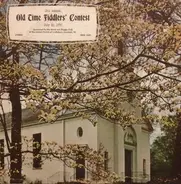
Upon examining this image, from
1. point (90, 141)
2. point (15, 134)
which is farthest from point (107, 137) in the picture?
point (15, 134)

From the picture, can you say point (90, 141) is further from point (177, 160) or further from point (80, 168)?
point (177, 160)

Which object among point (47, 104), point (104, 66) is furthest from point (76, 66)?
point (47, 104)

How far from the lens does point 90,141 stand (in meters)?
6.30

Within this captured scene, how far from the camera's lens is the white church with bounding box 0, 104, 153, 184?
6020 millimetres

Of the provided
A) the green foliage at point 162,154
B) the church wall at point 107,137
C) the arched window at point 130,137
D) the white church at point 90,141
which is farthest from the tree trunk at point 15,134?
the green foliage at point 162,154

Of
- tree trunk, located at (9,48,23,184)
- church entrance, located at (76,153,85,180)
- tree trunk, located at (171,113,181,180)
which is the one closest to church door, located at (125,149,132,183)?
tree trunk, located at (171,113,181,180)

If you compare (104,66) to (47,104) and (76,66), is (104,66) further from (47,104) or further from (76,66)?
(47,104)

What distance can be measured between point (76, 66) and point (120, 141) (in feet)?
10.6

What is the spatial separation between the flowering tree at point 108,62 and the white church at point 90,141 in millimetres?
759

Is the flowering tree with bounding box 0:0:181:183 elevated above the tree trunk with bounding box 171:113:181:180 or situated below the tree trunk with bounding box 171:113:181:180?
above

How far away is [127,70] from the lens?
15.4 ft

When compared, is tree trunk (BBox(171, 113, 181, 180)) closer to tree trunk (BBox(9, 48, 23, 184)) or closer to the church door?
the church door

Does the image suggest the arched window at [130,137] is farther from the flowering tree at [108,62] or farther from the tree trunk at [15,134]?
the flowering tree at [108,62]

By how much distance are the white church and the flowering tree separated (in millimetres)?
759
